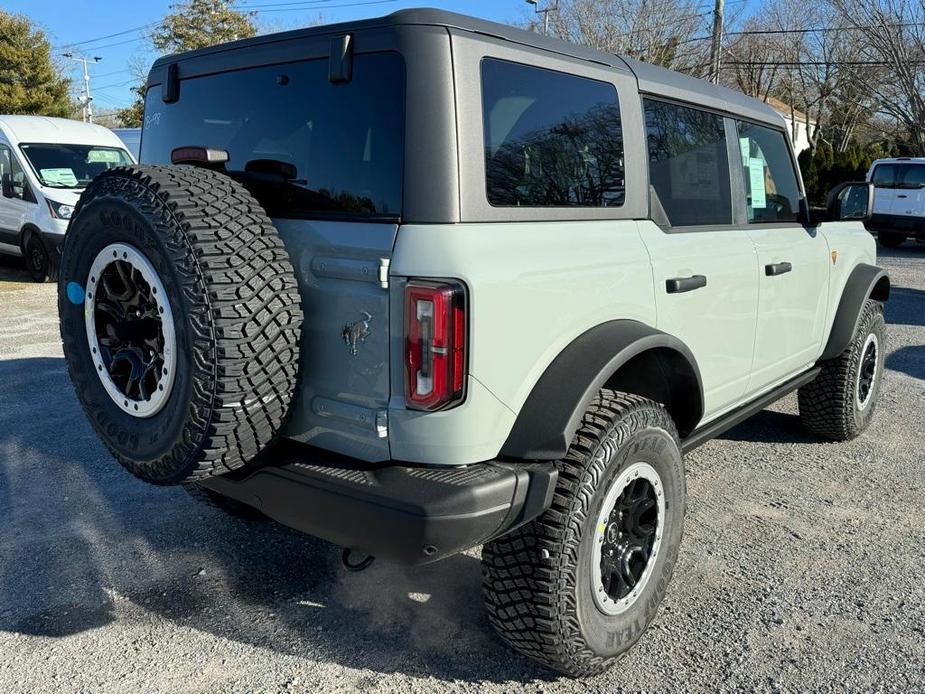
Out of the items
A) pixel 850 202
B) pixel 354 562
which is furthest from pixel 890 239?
pixel 354 562

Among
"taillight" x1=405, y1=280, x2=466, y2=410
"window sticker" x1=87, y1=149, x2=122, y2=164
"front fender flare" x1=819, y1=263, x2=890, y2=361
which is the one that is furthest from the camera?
"window sticker" x1=87, y1=149, x2=122, y2=164

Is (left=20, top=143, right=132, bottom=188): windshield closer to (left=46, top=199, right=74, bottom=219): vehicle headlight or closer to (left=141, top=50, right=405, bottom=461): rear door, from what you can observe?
(left=46, top=199, right=74, bottom=219): vehicle headlight

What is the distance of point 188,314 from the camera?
2100 millimetres

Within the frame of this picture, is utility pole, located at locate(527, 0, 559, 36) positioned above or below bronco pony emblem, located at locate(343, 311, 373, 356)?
above

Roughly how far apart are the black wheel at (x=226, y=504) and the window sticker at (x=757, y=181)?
8.61ft

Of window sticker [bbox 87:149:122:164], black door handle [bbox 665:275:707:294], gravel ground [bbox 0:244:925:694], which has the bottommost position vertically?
gravel ground [bbox 0:244:925:694]

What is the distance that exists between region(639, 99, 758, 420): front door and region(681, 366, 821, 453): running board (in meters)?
0.07

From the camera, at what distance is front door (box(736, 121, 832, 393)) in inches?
141

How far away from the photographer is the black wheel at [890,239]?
16.5 meters

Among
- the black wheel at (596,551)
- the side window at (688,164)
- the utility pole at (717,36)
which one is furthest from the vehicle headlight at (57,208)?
the utility pole at (717,36)

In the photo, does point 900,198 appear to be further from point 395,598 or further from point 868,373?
point 395,598

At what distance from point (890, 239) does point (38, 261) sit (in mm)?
16245

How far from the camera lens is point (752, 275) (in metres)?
3.37

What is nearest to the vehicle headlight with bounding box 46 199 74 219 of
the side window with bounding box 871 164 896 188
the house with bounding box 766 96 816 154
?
the side window with bounding box 871 164 896 188
